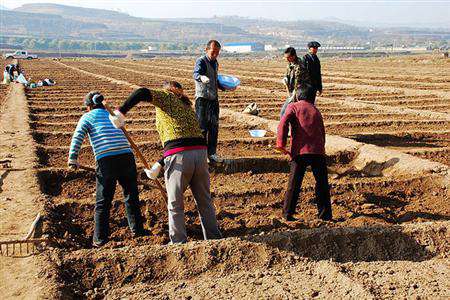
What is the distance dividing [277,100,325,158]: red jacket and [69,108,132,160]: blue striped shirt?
5.31 feet

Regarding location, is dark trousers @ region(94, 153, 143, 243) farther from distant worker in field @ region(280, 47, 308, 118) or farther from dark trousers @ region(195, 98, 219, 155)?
distant worker in field @ region(280, 47, 308, 118)

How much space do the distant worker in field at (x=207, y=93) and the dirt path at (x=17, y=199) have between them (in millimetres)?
2291

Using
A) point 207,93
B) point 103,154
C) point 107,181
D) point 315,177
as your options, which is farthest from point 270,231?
point 207,93

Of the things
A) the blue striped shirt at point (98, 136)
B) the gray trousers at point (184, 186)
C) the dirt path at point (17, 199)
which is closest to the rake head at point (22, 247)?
the dirt path at point (17, 199)

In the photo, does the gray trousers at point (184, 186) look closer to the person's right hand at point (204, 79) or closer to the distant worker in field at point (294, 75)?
the person's right hand at point (204, 79)

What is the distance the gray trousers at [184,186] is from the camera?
457 cm

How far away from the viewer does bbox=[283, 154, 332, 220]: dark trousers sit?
5423 mm

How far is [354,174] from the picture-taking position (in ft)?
25.6

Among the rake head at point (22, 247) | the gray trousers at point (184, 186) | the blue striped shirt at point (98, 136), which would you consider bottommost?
the rake head at point (22, 247)

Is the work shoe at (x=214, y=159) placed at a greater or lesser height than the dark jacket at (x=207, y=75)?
lesser

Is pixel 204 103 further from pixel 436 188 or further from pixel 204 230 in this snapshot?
pixel 436 188

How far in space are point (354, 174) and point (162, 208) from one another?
3069 millimetres

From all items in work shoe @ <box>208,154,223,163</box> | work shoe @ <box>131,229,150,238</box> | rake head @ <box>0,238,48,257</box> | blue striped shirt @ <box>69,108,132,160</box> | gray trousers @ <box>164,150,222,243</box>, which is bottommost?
work shoe @ <box>131,229,150,238</box>

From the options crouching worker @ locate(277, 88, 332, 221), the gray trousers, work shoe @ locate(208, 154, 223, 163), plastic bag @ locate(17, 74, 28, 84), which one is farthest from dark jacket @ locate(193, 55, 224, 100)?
plastic bag @ locate(17, 74, 28, 84)
